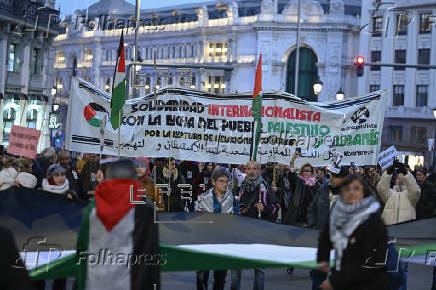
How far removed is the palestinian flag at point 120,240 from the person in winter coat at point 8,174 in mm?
5971

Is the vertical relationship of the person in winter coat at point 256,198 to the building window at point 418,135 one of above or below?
below

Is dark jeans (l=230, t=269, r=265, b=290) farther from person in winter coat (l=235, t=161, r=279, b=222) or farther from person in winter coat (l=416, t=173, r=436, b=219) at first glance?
person in winter coat (l=416, t=173, r=436, b=219)

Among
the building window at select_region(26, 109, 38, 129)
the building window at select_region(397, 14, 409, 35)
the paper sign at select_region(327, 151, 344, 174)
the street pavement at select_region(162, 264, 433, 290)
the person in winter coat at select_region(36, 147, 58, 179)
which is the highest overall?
the building window at select_region(397, 14, 409, 35)

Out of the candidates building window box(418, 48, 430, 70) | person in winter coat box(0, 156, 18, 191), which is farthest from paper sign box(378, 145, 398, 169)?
building window box(418, 48, 430, 70)

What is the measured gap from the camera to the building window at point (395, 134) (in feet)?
230

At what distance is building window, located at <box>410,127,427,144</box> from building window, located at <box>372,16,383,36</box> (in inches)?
318

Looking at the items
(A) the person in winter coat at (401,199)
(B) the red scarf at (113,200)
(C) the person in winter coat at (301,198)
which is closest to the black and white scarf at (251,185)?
(C) the person in winter coat at (301,198)

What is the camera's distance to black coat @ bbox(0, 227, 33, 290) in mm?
5594

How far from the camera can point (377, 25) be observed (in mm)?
73438

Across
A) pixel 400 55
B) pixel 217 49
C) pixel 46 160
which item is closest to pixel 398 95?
pixel 400 55

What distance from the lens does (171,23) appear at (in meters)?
102

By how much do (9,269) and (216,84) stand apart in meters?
92.4

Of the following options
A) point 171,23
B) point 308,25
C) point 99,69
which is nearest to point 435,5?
point 308,25

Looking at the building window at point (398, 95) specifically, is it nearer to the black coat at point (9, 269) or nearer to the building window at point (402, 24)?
the building window at point (402, 24)
